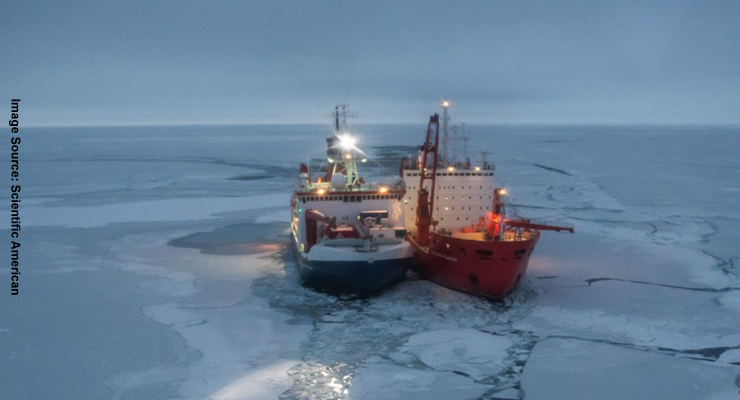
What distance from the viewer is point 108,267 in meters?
16.7

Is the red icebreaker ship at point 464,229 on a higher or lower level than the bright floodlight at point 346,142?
lower

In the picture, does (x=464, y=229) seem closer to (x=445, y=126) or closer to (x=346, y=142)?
(x=445, y=126)

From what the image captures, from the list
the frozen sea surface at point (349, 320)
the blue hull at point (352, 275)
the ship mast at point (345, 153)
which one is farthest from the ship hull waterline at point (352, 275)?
the ship mast at point (345, 153)

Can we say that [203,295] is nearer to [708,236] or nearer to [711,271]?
[711,271]

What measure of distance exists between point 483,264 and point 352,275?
3388 mm

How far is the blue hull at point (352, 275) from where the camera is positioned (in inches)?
575

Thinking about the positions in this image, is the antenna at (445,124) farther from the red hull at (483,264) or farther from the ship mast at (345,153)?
the red hull at (483,264)

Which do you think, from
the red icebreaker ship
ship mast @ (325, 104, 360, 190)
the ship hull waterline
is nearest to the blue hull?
the ship hull waterline

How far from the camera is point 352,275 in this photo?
48.1ft

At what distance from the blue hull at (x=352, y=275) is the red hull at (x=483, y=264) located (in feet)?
4.28

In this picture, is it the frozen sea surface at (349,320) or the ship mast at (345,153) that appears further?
the ship mast at (345,153)

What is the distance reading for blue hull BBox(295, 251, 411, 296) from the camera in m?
14.6

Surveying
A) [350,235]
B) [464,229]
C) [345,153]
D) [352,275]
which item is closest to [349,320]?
[352,275]

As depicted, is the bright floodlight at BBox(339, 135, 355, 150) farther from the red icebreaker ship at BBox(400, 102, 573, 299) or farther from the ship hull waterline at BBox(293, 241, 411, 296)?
the ship hull waterline at BBox(293, 241, 411, 296)
